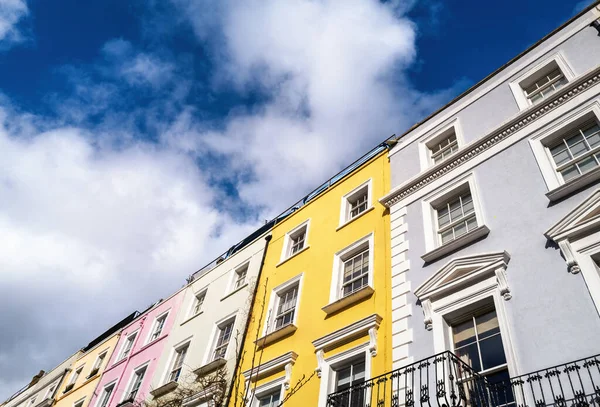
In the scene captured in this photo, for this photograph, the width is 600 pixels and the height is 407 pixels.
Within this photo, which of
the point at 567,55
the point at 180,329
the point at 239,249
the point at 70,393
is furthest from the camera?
the point at 70,393

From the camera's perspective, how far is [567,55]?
13.4 meters

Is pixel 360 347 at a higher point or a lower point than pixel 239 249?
lower

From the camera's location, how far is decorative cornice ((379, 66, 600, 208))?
12.0 metres

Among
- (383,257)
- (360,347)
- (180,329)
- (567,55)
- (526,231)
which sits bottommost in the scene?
(360,347)

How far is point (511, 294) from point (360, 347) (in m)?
3.93

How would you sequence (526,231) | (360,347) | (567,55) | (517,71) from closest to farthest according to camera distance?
1. (526,231)
2. (360,347)
3. (567,55)
4. (517,71)

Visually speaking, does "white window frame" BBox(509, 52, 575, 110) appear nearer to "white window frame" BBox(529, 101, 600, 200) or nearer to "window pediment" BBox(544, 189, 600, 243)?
"white window frame" BBox(529, 101, 600, 200)

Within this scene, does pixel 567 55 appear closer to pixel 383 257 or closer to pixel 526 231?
pixel 526 231

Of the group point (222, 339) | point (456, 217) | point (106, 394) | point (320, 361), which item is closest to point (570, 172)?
point (456, 217)

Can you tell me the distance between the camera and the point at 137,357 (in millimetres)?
22812

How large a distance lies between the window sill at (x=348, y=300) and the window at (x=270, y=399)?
106 inches

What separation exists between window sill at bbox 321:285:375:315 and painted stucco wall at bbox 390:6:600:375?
1.17 m

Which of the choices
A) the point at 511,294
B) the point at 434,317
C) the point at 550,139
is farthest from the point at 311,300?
the point at 550,139

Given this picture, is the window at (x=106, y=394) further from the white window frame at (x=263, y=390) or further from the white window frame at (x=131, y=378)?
the white window frame at (x=263, y=390)
